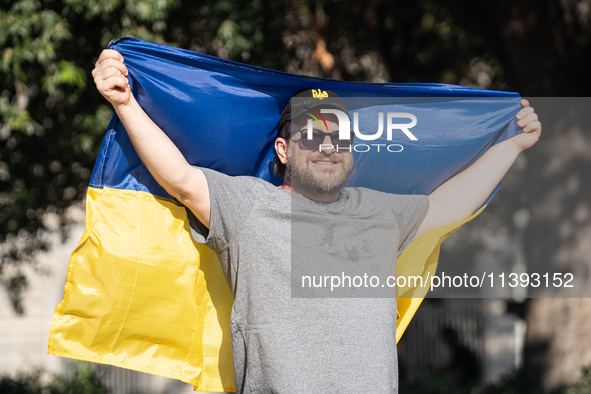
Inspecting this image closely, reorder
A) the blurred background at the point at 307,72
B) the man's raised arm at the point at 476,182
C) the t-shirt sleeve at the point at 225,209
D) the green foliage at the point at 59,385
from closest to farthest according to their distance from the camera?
the t-shirt sleeve at the point at 225,209 < the man's raised arm at the point at 476,182 < the blurred background at the point at 307,72 < the green foliage at the point at 59,385

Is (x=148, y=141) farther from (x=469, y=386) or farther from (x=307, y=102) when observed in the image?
(x=469, y=386)

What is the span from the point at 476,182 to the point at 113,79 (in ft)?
7.08

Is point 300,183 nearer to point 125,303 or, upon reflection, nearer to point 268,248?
point 268,248

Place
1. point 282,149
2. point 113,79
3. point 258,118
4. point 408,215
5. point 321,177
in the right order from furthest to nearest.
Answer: point 258,118 < point 282,149 < point 408,215 < point 321,177 < point 113,79

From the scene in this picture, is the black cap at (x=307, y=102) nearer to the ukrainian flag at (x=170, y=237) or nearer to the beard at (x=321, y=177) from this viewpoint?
the ukrainian flag at (x=170, y=237)

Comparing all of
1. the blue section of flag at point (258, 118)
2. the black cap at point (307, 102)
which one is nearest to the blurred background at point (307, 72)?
the blue section of flag at point (258, 118)

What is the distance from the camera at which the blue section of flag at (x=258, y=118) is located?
2932 millimetres

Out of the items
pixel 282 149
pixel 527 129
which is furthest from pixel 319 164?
pixel 527 129

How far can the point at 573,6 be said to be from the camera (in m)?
5.92

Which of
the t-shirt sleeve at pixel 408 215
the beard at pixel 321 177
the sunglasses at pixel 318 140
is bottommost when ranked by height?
the t-shirt sleeve at pixel 408 215

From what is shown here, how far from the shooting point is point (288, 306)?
8.33 ft

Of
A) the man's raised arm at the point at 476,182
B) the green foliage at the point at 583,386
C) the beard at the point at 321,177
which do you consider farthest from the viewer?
the green foliage at the point at 583,386

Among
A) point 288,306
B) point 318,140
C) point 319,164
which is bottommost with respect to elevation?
point 288,306

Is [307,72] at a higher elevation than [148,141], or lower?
higher
